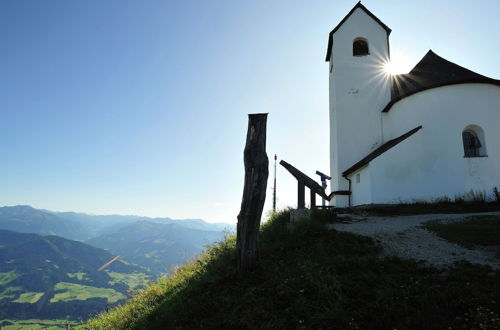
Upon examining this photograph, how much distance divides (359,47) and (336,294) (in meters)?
20.1

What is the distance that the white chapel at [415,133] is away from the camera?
548 inches

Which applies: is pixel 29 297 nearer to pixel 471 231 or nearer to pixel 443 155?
pixel 443 155

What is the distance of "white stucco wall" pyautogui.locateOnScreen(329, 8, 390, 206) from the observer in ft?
60.5

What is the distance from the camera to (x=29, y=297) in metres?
139

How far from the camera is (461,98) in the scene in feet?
47.2

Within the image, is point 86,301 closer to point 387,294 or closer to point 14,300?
point 14,300

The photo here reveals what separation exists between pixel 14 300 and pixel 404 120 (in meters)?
179

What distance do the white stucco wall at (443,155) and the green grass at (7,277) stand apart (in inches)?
8525

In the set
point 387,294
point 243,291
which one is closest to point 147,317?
point 243,291

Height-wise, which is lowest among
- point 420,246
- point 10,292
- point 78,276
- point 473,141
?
point 78,276

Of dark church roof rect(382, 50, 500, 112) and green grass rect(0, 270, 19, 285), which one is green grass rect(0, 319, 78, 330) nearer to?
green grass rect(0, 270, 19, 285)

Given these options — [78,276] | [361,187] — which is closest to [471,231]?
[361,187]

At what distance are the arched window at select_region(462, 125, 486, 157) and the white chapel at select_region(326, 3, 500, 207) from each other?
0.13 ft

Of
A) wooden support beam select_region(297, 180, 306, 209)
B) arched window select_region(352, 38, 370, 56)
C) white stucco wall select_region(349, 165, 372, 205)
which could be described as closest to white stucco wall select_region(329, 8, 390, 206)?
arched window select_region(352, 38, 370, 56)
